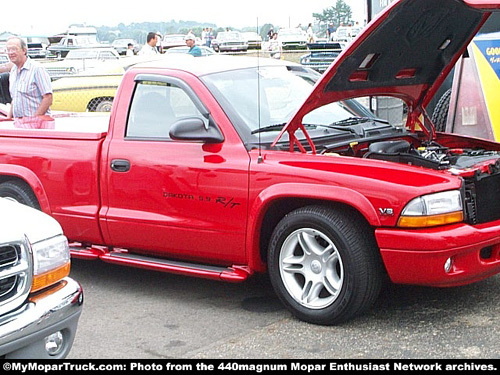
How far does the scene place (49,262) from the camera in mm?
3828

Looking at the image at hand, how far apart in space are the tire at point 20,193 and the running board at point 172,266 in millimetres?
564

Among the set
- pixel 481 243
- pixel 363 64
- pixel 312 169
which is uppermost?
Result: pixel 363 64

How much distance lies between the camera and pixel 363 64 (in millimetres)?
5340

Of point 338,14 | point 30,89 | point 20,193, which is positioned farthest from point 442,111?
point 20,193

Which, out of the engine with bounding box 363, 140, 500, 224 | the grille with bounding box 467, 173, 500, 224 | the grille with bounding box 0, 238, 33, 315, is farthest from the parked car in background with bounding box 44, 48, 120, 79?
the grille with bounding box 0, 238, 33, 315

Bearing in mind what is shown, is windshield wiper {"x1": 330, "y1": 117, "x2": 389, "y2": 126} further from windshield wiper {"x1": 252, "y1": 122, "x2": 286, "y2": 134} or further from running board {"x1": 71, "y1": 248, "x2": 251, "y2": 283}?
running board {"x1": 71, "y1": 248, "x2": 251, "y2": 283}

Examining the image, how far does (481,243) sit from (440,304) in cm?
70

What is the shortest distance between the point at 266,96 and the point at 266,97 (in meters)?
0.01

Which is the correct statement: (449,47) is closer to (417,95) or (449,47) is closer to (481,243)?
(417,95)

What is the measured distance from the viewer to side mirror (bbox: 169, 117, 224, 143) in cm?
518

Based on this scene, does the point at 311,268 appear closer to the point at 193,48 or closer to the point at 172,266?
the point at 172,266

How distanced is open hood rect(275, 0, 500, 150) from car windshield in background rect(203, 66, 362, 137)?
0.25 meters

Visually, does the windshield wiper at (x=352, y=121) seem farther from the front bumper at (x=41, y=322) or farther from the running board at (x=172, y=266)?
the front bumper at (x=41, y=322)
